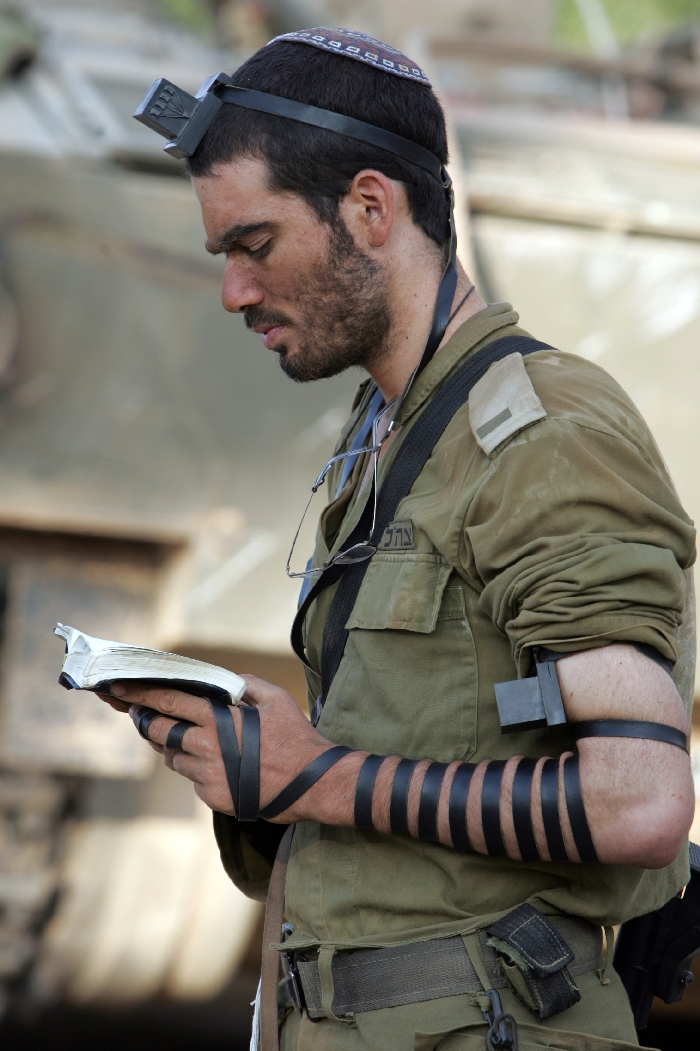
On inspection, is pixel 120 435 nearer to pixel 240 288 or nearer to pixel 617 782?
pixel 240 288

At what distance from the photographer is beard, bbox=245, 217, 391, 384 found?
1.54m

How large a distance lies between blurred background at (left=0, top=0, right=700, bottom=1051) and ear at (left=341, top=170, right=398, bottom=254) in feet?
7.72

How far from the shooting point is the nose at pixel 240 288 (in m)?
1.58

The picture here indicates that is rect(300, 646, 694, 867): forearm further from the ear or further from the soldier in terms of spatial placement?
the ear

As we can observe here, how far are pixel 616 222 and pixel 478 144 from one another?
2.02 ft

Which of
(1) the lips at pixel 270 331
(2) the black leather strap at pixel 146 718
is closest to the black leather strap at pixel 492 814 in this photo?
(2) the black leather strap at pixel 146 718

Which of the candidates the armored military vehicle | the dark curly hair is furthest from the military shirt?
the armored military vehicle

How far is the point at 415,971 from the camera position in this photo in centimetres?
133

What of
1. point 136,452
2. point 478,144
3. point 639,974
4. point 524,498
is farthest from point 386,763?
point 478,144

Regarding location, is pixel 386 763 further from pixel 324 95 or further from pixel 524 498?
pixel 324 95

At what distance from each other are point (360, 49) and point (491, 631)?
2.63ft

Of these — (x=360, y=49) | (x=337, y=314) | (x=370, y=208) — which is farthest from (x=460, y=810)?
(x=360, y=49)

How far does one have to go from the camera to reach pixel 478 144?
4.37 metres

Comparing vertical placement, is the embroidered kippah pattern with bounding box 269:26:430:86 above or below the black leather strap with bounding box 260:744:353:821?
above
